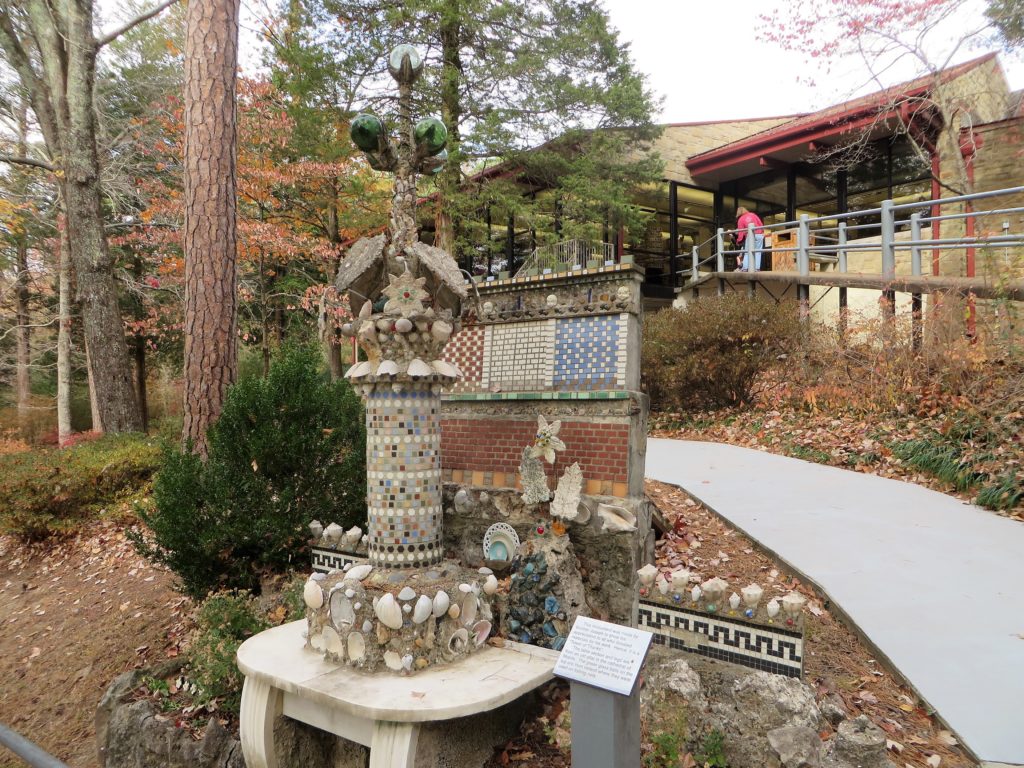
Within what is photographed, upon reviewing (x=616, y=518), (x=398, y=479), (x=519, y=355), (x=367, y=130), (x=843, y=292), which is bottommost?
(x=616, y=518)

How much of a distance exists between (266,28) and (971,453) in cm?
1302

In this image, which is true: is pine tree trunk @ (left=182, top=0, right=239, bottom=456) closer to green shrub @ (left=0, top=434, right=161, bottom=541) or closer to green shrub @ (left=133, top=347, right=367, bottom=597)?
green shrub @ (left=133, top=347, right=367, bottom=597)

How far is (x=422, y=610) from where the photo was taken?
3107 mm

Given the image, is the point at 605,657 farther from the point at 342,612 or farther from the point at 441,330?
the point at 441,330

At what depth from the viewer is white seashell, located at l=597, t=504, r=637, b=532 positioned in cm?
380

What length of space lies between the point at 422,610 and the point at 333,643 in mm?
564

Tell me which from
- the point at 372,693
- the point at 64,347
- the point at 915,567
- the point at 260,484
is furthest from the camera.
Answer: the point at 64,347

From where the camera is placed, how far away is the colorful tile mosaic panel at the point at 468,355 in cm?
484

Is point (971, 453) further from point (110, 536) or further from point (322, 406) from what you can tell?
point (110, 536)

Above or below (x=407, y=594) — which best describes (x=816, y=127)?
above

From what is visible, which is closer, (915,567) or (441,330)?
(441,330)

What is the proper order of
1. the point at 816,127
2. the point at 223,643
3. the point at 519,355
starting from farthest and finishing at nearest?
the point at 816,127 → the point at 519,355 → the point at 223,643

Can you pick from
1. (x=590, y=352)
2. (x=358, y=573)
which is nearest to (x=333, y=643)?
(x=358, y=573)

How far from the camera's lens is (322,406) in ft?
16.8
